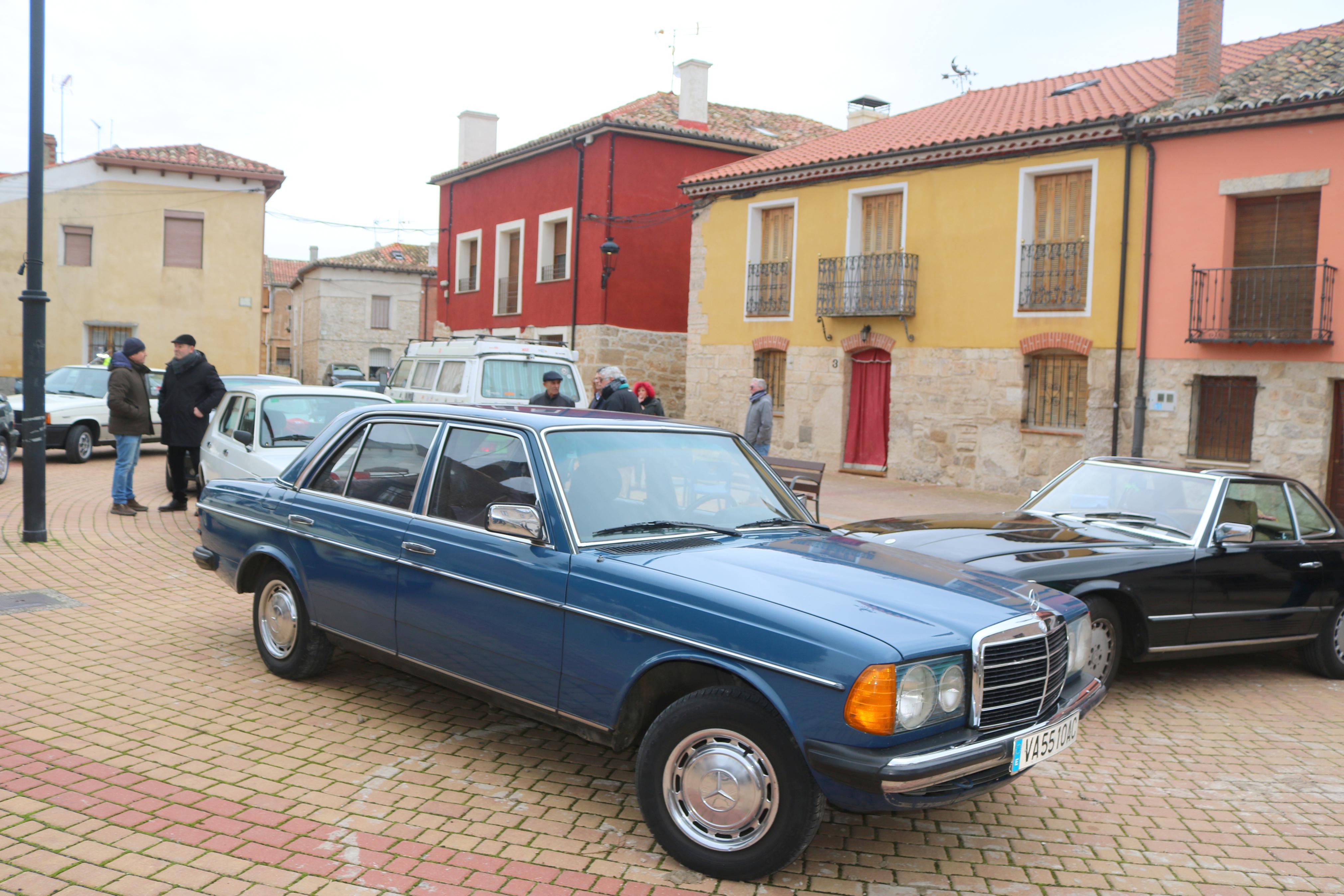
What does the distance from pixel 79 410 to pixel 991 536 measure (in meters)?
14.9

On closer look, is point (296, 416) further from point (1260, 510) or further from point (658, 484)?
point (1260, 510)

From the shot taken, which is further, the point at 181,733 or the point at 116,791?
the point at 181,733

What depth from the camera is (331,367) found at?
4434 centimetres

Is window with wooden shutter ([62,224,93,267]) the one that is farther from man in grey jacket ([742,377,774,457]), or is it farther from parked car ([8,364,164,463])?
man in grey jacket ([742,377,774,457])

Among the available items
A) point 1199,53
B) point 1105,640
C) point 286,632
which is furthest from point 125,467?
point 1199,53

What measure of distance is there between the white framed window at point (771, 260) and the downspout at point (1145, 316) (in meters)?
6.80

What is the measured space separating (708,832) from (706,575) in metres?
0.88

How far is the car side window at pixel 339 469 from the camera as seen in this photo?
17.4 feet

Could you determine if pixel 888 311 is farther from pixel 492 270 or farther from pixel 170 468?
pixel 492 270

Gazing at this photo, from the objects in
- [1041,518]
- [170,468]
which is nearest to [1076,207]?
[1041,518]

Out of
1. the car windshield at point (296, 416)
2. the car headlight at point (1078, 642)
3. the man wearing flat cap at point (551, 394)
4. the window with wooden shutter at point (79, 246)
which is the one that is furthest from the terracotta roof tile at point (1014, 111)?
the window with wooden shutter at point (79, 246)

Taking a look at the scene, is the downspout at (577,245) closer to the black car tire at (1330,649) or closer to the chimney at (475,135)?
the chimney at (475,135)

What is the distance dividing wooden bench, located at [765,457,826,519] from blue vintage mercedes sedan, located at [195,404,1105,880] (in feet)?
20.7

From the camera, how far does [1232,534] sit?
255 inches
